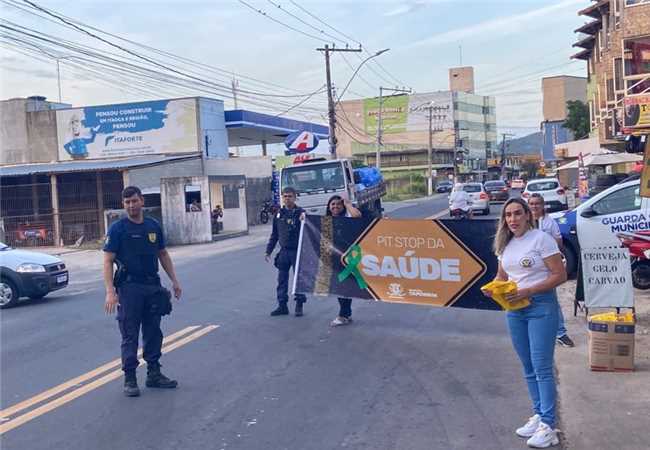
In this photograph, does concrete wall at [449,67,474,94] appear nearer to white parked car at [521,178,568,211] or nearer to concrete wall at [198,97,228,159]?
concrete wall at [198,97,228,159]

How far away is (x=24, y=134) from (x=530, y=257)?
1862 inches

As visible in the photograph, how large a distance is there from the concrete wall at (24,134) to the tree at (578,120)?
40.0 metres

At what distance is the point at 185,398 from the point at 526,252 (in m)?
3.44

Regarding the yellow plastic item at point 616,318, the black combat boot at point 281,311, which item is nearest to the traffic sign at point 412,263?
the black combat boot at point 281,311

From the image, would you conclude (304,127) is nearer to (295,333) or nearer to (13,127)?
(13,127)

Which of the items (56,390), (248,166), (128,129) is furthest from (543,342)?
(128,129)

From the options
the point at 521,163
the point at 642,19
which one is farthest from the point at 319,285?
the point at 521,163

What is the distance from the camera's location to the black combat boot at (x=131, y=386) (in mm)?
7161

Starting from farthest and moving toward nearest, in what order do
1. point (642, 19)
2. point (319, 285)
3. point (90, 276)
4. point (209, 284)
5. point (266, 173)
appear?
point (266, 173), point (642, 19), point (90, 276), point (209, 284), point (319, 285)

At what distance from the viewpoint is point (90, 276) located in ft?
66.4

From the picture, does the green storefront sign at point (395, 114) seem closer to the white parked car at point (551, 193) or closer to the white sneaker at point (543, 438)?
the white parked car at point (551, 193)

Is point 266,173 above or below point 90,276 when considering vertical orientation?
above

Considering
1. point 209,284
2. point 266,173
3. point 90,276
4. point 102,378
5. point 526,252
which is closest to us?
point 526,252

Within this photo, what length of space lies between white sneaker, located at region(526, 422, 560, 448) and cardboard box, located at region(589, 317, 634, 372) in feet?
7.05
